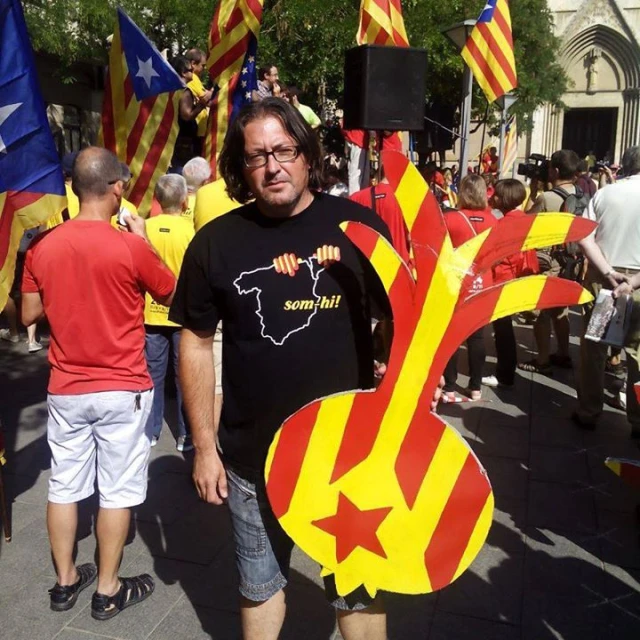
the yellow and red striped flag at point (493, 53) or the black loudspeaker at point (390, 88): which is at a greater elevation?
the yellow and red striped flag at point (493, 53)

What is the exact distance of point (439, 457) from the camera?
6.39 feet

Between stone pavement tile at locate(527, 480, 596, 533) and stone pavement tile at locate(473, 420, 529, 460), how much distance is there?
1.64 ft

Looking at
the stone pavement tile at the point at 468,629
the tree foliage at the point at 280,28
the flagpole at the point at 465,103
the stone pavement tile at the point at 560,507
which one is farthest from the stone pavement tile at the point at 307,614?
the tree foliage at the point at 280,28

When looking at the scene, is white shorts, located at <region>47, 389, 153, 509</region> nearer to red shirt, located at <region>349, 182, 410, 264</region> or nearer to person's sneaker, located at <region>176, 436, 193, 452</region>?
person's sneaker, located at <region>176, 436, 193, 452</region>

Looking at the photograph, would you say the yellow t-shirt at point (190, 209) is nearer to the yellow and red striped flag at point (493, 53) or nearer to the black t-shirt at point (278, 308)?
the black t-shirt at point (278, 308)

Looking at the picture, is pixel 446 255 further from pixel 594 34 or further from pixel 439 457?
pixel 594 34

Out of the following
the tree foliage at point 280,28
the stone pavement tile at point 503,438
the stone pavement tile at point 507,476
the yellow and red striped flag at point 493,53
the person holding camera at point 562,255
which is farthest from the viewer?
the tree foliage at point 280,28

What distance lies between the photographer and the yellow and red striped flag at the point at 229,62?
586 centimetres

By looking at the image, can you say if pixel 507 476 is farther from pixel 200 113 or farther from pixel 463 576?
pixel 200 113

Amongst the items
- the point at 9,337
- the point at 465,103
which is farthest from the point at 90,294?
the point at 465,103

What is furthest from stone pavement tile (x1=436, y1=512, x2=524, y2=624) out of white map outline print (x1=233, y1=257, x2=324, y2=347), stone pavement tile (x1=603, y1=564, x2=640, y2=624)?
white map outline print (x1=233, y1=257, x2=324, y2=347)

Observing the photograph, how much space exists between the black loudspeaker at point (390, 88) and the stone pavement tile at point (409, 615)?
3.09 m

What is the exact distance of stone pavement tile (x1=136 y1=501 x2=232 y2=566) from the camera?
3604mm

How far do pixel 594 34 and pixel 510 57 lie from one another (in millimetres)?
33168
